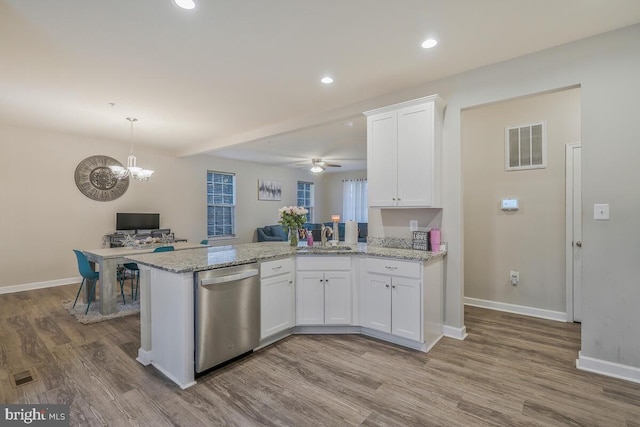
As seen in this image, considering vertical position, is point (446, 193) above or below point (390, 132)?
below

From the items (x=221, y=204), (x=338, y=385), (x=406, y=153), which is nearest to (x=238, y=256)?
(x=338, y=385)

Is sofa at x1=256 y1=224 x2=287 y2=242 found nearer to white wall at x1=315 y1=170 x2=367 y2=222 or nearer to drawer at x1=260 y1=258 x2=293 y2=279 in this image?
white wall at x1=315 y1=170 x2=367 y2=222

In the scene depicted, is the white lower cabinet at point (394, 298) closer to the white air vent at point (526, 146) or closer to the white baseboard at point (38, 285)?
the white air vent at point (526, 146)

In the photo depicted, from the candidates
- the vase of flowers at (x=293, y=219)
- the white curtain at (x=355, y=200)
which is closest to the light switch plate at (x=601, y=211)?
the vase of flowers at (x=293, y=219)

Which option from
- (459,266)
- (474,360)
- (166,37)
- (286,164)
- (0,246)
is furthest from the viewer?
(286,164)

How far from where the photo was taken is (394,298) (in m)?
2.91

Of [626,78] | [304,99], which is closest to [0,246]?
[304,99]

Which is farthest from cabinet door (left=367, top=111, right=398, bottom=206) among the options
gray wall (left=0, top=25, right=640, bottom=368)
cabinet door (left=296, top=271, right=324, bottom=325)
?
cabinet door (left=296, top=271, right=324, bottom=325)

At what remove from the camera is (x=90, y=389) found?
87.3 inches

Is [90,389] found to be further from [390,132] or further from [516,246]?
[516,246]

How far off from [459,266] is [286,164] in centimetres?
641

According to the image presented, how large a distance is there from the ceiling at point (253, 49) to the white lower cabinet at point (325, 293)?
193cm

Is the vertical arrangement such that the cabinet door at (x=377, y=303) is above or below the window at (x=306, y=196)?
below

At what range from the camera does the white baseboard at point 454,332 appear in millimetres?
3049
